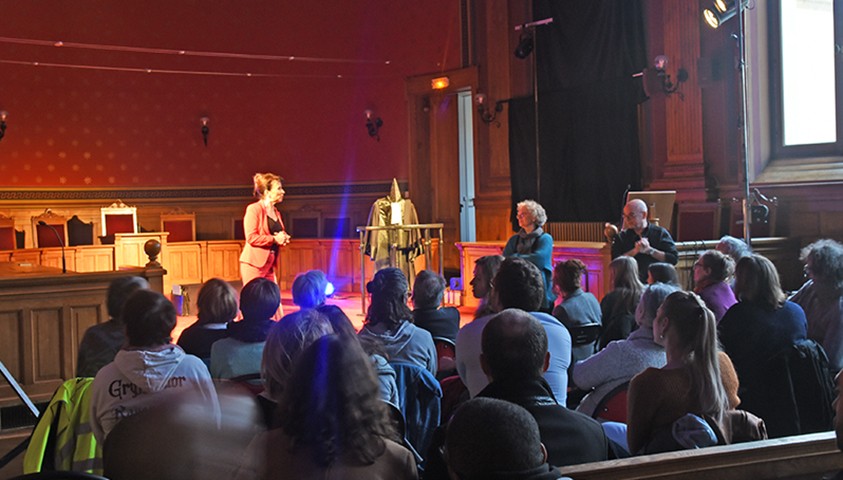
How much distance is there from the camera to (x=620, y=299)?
394 cm

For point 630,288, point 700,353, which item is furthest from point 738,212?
point 700,353

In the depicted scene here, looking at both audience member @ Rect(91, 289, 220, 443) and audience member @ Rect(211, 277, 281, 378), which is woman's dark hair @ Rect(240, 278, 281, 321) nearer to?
audience member @ Rect(211, 277, 281, 378)

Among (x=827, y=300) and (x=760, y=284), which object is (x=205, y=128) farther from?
(x=760, y=284)

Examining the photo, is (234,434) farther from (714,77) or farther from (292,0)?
(292,0)

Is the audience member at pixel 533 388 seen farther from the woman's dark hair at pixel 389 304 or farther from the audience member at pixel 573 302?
the audience member at pixel 573 302

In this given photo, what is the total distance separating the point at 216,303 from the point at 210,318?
0.07 meters

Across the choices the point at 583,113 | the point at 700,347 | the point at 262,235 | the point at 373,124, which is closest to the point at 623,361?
the point at 700,347

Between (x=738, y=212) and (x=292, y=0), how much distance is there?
7743mm

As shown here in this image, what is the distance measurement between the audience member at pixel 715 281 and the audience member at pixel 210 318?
2.11 m

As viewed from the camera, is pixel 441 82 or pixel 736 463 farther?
pixel 441 82

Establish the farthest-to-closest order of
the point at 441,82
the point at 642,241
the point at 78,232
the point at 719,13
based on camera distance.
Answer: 1. the point at 441,82
2. the point at 78,232
3. the point at 719,13
4. the point at 642,241

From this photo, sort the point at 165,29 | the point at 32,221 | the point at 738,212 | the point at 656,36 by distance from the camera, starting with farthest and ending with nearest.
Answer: the point at 165,29 < the point at 32,221 < the point at 656,36 < the point at 738,212

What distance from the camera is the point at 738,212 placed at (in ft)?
28.1

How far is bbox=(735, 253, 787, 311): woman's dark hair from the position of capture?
333cm
